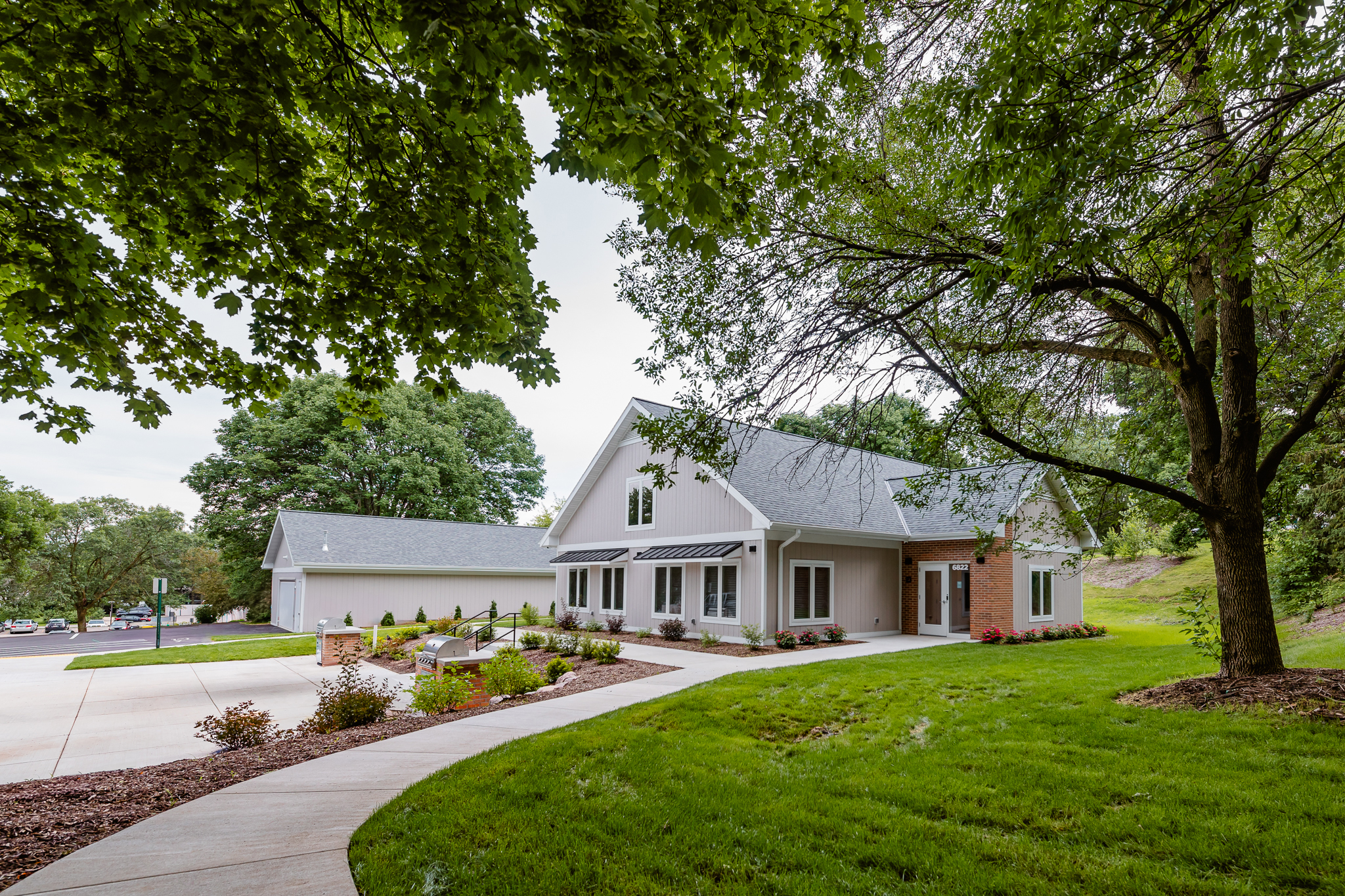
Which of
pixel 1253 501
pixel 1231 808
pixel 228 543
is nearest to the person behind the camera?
pixel 1231 808

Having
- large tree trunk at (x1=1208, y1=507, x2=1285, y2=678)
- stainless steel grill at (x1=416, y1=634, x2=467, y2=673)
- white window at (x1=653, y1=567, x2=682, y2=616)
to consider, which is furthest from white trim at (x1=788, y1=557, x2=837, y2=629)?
large tree trunk at (x1=1208, y1=507, x2=1285, y2=678)

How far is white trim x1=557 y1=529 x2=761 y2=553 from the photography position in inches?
641

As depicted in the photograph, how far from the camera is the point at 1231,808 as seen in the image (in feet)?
14.1

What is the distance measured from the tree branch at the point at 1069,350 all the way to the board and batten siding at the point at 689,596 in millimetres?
8831

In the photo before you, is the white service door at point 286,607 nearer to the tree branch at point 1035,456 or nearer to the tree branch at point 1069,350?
the tree branch at point 1035,456

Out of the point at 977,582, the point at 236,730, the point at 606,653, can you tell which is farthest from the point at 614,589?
the point at 236,730

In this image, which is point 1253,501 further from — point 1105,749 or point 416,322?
point 416,322

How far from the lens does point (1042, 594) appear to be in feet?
62.1

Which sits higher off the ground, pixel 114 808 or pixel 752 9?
pixel 752 9

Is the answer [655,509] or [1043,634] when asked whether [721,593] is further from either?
[1043,634]

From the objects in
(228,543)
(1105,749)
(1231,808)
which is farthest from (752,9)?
(228,543)

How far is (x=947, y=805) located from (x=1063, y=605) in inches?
722

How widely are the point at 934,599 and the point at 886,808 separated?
17.2m

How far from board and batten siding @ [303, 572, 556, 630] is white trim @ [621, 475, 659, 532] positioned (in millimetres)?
11924
